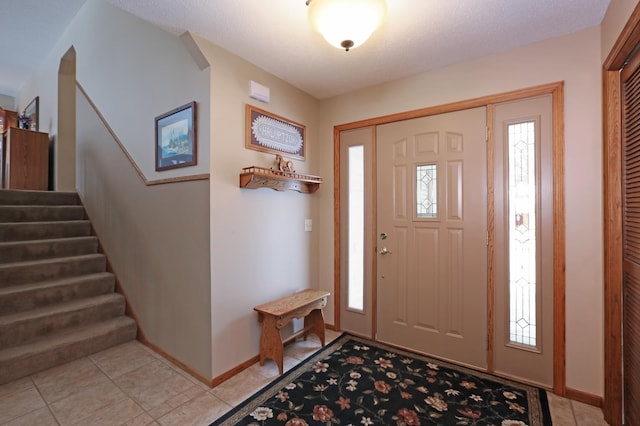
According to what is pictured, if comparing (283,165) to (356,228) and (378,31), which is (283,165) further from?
(378,31)

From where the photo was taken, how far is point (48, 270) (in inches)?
109

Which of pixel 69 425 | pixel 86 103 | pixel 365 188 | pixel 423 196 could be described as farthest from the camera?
pixel 86 103

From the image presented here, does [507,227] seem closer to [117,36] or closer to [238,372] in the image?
[238,372]

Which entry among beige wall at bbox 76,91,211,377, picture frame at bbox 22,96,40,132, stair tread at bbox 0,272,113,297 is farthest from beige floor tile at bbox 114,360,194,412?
picture frame at bbox 22,96,40,132

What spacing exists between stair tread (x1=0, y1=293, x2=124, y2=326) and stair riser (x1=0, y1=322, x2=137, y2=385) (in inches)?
13.0

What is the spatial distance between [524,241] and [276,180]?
198cm

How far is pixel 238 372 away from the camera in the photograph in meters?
2.20

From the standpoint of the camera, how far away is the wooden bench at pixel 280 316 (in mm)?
2195

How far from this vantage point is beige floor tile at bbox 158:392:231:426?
168cm

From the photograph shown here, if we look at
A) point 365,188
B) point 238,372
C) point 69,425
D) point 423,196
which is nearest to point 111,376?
point 69,425

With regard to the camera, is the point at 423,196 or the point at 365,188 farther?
the point at 365,188

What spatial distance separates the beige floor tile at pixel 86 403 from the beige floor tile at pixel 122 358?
0.57ft

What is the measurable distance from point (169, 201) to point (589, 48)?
3.23 m

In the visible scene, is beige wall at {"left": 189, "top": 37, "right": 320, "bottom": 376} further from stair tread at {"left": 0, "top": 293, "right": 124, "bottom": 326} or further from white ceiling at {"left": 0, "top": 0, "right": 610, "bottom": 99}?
stair tread at {"left": 0, "top": 293, "right": 124, "bottom": 326}
